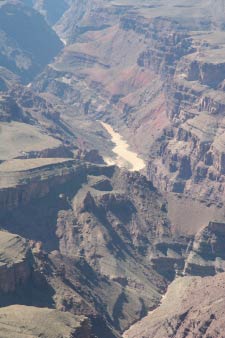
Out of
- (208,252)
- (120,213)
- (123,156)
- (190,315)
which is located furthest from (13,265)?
(123,156)

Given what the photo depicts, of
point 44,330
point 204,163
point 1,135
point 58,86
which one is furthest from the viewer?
point 58,86

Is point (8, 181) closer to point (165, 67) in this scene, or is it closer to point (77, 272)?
point (77, 272)

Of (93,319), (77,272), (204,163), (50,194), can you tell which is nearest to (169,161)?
(204,163)

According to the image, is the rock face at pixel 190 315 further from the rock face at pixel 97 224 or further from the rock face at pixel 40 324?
the rock face at pixel 40 324

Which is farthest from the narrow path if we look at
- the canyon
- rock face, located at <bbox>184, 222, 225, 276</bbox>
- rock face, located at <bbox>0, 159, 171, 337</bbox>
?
rock face, located at <bbox>184, 222, 225, 276</bbox>

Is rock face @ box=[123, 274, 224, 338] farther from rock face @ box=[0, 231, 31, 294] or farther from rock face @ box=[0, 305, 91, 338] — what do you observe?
rock face @ box=[0, 305, 91, 338]

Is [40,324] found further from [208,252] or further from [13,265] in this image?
[208,252]
